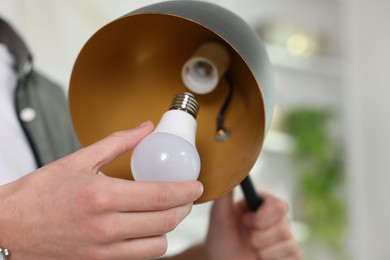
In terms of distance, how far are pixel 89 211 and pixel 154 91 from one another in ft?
0.83

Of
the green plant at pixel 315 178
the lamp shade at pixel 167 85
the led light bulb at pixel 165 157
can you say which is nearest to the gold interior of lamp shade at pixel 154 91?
the lamp shade at pixel 167 85

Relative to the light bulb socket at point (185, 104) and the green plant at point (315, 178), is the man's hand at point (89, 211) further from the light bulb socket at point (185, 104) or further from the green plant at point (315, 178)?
the green plant at point (315, 178)

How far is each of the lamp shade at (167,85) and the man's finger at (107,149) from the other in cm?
12

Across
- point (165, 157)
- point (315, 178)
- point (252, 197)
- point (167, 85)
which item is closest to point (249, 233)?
point (252, 197)

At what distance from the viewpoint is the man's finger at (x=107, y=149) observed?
1.47ft

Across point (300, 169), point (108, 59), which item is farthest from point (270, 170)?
point (108, 59)

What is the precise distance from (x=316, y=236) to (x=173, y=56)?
1814 mm

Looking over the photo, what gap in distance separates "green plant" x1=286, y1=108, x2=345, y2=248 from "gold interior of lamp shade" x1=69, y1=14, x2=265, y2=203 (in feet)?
5.69

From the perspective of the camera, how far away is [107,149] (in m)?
0.46

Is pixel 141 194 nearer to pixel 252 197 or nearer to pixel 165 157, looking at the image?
pixel 165 157

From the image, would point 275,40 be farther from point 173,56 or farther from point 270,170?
point 173,56

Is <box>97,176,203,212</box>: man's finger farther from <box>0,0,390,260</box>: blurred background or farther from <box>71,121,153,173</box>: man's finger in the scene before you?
<box>0,0,390,260</box>: blurred background

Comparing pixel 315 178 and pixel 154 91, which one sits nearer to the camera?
pixel 154 91

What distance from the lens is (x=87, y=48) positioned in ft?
1.92
